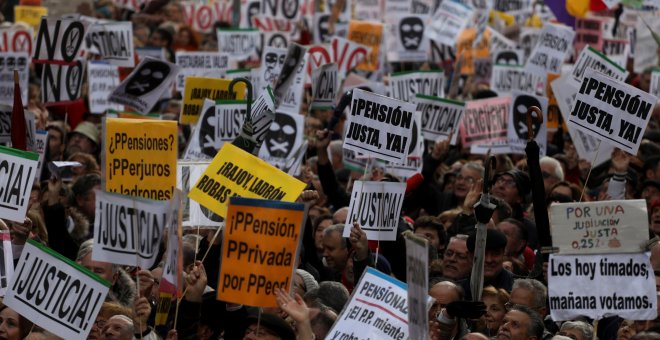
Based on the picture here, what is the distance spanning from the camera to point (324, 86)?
1432 cm

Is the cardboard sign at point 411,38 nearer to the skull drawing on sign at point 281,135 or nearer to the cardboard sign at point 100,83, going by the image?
the cardboard sign at point 100,83

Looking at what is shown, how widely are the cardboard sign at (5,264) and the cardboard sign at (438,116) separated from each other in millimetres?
6019

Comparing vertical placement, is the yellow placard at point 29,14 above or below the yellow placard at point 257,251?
below

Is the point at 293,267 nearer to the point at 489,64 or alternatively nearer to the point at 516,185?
the point at 516,185

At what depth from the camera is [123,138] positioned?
10.1 metres

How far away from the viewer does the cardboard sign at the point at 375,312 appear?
8.19 metres

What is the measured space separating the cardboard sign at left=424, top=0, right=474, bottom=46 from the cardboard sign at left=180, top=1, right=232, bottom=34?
5.29 metres

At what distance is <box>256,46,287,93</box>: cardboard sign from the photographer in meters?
15.6

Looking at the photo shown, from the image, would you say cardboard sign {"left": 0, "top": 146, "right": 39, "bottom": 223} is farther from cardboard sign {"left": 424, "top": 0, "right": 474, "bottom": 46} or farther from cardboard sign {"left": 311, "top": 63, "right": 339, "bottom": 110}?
cardboard sign {"left": 424, "top": 0, "right": 474, "bottom": 46}

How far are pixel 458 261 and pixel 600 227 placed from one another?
1.56 m

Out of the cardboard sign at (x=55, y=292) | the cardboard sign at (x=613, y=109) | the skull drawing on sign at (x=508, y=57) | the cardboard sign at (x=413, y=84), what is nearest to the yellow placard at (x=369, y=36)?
the skull drawing on sign at (x=508, y=57)

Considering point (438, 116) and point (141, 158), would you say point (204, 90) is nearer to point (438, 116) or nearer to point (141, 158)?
point (438, 116)

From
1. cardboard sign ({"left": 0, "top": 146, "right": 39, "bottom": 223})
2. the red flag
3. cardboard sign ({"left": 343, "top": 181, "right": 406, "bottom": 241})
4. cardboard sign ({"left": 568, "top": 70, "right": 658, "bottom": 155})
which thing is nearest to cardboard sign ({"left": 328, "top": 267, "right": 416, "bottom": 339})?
cardboard sign ({"left": 343, "top": 181, "right": 406, "bottom": 241})

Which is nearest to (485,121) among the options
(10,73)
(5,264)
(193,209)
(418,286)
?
(10,73)
